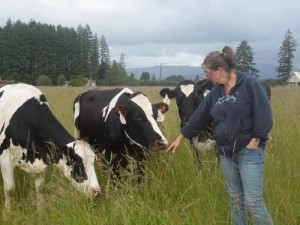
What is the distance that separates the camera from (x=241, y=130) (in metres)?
3.74

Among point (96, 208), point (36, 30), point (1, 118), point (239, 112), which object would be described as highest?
point (36, 30)

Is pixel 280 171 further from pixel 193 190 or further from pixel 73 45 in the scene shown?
pixel 73 45

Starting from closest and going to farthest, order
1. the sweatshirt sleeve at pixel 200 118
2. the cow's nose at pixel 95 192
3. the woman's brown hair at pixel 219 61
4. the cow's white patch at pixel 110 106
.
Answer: the woman's brown hair at pixel 219 61, the sweatshirt sleeve at pixel 200 118, the cow's nose at pixel 95 192, the cow's white patch at pixel 110 106

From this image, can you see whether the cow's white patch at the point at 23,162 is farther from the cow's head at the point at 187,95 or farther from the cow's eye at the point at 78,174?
the cow's head at the point at 187,95

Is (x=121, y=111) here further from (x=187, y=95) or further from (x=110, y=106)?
(x=187, y=95)

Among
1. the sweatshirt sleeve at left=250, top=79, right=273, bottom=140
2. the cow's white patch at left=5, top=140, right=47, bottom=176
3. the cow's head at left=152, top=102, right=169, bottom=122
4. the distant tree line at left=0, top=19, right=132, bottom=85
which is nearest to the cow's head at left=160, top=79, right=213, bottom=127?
the cow's head at left=152, top=102, right=169, bottom=122

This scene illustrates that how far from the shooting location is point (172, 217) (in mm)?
3939

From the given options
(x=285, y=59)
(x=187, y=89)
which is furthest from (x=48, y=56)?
(x=187, y=89)

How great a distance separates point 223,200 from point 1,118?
317cm

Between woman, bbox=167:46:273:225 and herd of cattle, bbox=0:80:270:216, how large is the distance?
1073 millimetres

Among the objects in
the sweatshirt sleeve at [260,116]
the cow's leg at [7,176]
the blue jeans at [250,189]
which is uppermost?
the sweatshirt sleeve at [260,116]

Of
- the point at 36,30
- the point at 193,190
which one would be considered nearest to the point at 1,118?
the point at 193,190

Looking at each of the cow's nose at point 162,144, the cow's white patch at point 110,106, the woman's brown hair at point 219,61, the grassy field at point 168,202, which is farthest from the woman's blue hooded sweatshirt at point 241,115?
the cow's white patch at point 110,106

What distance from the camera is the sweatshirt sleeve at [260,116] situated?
359 centimetres
